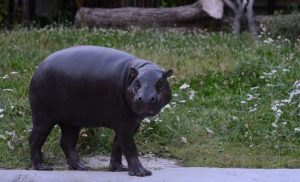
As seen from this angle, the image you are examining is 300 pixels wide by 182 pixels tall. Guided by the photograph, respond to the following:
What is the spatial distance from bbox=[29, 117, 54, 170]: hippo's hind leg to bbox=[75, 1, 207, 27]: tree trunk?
7639 millimetres

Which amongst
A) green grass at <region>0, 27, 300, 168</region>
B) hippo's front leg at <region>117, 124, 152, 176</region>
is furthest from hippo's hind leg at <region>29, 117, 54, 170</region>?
hippo's front leg at <region>117, 124, 152, 176</region>

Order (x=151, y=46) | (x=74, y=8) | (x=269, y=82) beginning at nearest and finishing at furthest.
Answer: (x=269, y=82), (x=151, y=46), (x=74, y=8)

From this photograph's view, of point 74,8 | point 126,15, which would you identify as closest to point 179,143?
point 126,15

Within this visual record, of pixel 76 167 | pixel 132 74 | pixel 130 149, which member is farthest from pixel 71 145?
pixel 132 74

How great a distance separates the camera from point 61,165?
6066mm

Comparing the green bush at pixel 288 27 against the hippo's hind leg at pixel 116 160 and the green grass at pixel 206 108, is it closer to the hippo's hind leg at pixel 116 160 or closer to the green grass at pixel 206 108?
the green grass at pixel 206 108

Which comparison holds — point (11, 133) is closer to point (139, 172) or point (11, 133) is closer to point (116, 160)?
point (116, 160)

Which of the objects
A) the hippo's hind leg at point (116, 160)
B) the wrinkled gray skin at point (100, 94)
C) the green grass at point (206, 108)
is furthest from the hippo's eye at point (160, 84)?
the green grass at point (206, 108)

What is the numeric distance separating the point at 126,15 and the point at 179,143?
22.6ft

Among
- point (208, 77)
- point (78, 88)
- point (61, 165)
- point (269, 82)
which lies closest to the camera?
point (78, 88)

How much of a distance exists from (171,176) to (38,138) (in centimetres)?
102

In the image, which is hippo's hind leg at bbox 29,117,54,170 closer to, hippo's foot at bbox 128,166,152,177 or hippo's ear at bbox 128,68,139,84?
hippo's foot at bbox 128,166,152,177

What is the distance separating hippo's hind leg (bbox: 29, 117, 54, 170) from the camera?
554 cm

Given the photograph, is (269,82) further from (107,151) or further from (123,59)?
(123,59)
